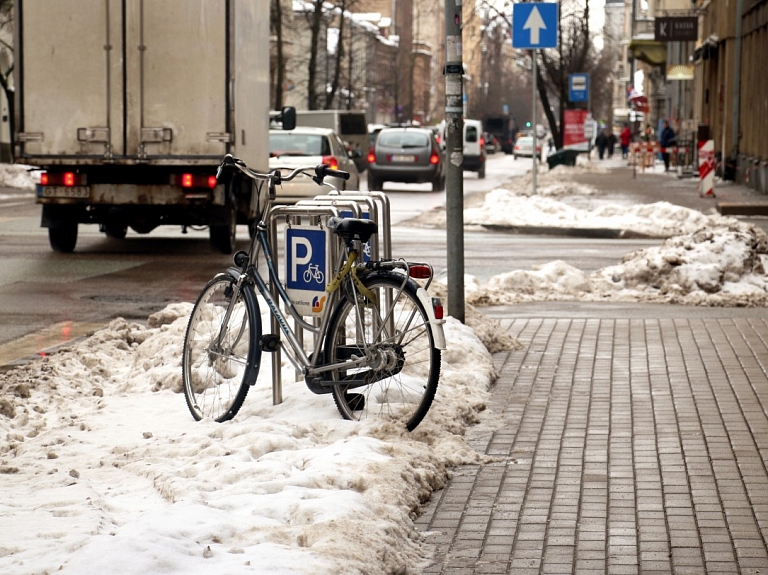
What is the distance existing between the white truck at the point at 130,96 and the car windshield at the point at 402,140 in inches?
759

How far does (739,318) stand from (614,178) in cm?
3510

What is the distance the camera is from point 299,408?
6.81m

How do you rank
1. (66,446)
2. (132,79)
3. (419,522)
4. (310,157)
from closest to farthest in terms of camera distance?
(419,522)
(66,446)
(132,79)
(310,157)

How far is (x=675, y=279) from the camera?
12656 millimetres

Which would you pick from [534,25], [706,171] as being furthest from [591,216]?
[706,171]

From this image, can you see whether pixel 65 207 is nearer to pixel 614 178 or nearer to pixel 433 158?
pixel 433 158

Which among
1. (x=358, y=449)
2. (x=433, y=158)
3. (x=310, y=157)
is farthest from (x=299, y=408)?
(x=433, y=158)

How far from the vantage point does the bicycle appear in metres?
6.44

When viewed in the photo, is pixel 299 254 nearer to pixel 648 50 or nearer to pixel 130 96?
pixel 130 96

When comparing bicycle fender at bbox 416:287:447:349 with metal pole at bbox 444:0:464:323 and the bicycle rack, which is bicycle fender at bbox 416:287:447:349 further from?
metal pole at bbox 444:0:464:323

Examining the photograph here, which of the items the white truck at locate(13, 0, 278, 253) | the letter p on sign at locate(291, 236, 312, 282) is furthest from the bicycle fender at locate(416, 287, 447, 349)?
the white truck at locate(13, 0, 278, 253)

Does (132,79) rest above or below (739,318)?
above

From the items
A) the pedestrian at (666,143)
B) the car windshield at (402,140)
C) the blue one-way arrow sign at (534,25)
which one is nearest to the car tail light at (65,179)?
the blue one-way arrow sign at (534,25)

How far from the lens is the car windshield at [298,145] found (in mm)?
25328
